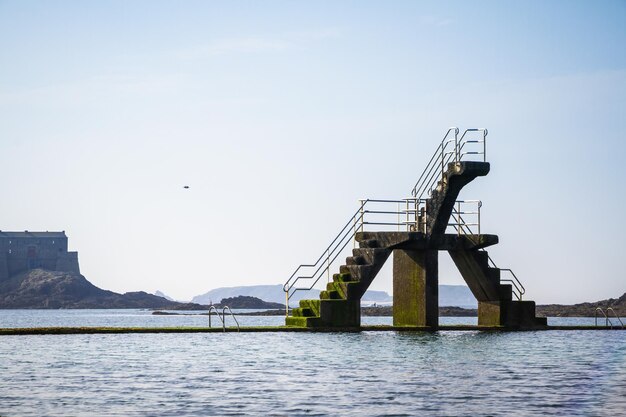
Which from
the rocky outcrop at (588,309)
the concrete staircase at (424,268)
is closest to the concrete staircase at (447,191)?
the concrete staircase at (424,268)

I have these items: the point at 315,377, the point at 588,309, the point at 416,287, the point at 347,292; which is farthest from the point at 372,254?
the point at 588,309

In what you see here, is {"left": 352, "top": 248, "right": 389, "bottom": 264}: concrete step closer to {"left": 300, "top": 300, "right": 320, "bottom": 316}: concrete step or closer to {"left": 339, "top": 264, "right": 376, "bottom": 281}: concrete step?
{"left": 339, "top": 264, "right": 376, "bottom": 281}: concrete step

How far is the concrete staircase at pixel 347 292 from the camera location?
1665 inches

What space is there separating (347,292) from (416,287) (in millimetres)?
3949

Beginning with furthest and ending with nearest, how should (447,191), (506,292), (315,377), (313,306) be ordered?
(506,292), (447,191), (313,306), (315,377)

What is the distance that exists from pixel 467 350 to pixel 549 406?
583 inches

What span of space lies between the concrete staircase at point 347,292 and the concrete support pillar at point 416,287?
1.93 metres

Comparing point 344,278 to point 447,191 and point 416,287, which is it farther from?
point 447,191

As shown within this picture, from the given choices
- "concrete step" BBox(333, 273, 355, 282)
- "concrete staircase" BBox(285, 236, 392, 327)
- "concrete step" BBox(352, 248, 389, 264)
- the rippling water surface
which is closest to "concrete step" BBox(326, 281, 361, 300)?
"concrete staircase" BBox(285, 236, 392, 327)

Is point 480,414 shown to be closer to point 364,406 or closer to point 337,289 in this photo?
point 364,406

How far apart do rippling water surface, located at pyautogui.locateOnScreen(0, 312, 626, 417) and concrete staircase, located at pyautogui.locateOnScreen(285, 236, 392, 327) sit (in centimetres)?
144

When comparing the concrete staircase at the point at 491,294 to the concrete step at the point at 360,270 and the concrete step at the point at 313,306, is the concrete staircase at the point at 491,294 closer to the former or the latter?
the concrete step at the point at 360,270

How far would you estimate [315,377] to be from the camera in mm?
25469

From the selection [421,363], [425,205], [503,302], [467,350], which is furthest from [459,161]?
[421,363]
